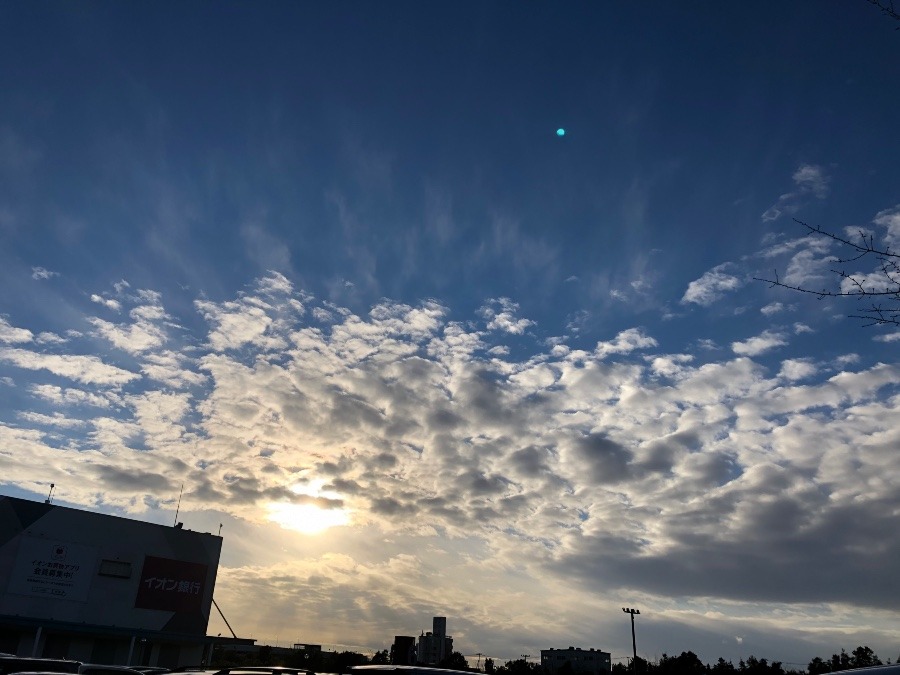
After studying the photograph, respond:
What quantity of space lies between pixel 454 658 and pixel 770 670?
137 ft

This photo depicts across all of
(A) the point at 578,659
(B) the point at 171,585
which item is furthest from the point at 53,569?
(A) the point at 578,659

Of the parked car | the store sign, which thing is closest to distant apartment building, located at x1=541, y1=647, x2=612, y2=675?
the store sign

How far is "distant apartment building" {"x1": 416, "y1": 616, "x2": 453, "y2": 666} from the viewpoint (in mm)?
107856

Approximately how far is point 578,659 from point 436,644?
1125 inches

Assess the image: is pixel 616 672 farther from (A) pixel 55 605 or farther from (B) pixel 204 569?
(A) pixel 55 605

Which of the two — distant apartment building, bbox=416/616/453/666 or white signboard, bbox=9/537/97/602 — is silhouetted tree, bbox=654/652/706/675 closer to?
distant apartment building, bbox=416/616/453/666

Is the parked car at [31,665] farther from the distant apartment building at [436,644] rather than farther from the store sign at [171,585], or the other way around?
the distant apartment building at [436,644]

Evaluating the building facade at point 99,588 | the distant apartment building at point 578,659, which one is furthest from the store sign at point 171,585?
the distant apartment building at point 578,659

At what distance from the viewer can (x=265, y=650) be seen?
63000 millimetres

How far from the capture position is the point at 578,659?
127 meters

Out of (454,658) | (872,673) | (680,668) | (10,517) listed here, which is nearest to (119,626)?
(10,517)

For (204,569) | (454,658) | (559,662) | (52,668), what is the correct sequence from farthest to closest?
(559,662)
(454,658)
(204,569)
(52,668)

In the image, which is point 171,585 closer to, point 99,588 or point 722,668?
point 99,588

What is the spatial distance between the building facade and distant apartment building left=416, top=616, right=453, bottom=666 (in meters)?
74.3
